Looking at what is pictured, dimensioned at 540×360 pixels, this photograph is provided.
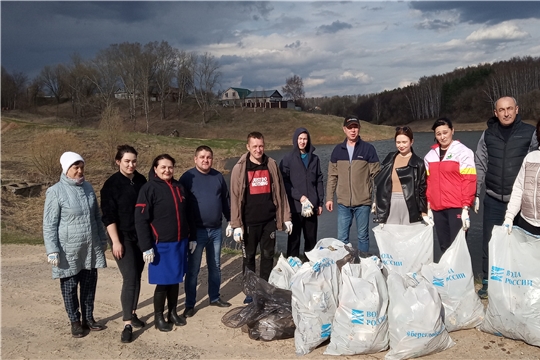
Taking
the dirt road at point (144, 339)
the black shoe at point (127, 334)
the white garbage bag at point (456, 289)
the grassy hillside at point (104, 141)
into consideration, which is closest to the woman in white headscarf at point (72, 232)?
the dirt road at point (144, 339)

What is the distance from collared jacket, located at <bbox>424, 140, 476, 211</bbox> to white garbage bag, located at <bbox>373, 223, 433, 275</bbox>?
37cm

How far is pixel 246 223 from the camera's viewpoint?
445cm

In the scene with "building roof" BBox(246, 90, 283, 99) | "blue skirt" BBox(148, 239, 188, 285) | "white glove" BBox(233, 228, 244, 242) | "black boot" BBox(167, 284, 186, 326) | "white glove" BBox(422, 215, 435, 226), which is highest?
"building roof" BBox(246, 90, 283, 99)

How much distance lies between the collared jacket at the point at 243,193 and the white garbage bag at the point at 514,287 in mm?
1956

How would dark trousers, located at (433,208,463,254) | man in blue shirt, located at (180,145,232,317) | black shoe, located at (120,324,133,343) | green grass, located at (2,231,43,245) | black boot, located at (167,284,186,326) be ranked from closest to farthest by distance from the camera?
black shoe, located at (120,324,133,343) < black boot, located at (167,284,186,326) < dark trousers, located at (433,208,463,254) < man in blue shirt, located at (180,145,232,317) < green grass, located at (2,231,43,245)

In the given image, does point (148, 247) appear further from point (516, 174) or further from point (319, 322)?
point (516, 174)

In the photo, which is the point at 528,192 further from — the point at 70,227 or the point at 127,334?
the point at 70,227

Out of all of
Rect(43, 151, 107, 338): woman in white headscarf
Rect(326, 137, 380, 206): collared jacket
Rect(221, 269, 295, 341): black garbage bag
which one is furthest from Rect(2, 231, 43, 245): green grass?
Rect(326, 137, 380, 206): collared jacket

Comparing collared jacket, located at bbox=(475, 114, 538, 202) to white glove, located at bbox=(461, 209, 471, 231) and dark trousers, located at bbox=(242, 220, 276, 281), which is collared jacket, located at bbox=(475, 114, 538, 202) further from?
dark trousers, located at bbox=(242, 220, 276, 281)

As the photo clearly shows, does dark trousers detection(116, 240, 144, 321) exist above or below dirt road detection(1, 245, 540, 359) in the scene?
above

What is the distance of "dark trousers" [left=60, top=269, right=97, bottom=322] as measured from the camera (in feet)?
12.7

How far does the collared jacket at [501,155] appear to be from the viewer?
13.2 ft

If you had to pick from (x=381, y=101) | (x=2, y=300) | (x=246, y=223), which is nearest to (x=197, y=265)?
(x=246, y=223)

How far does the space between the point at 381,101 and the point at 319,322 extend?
94354mm
